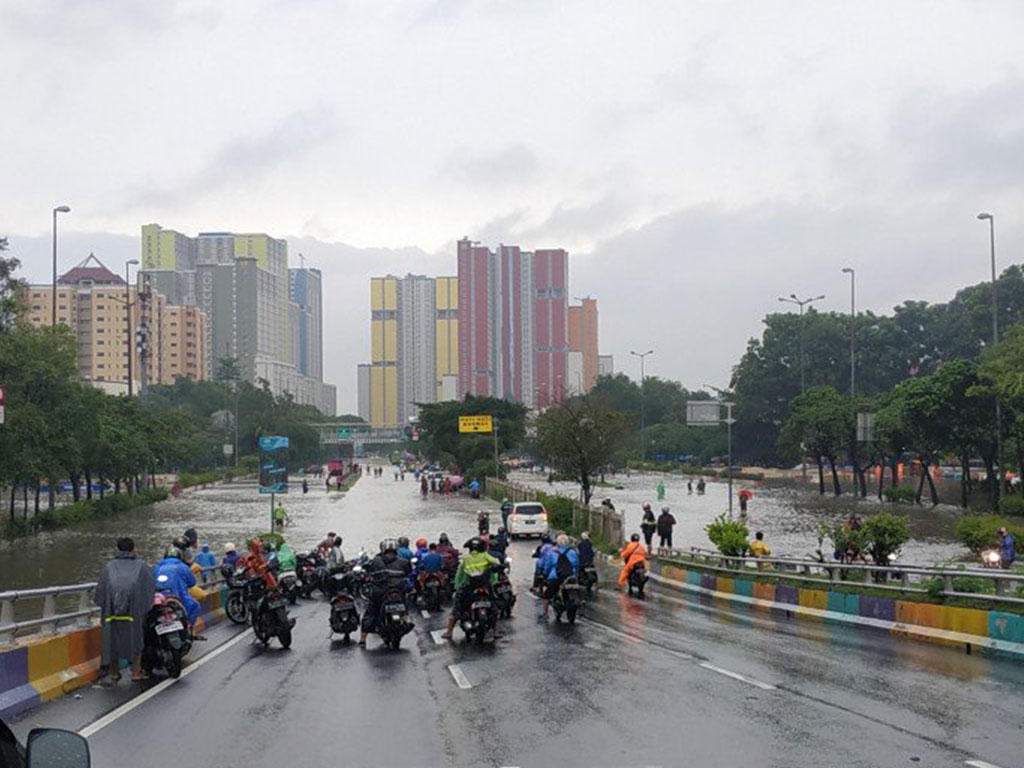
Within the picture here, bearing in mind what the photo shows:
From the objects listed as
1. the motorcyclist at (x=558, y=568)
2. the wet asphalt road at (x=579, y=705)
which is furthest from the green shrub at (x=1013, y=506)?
the wet asphalt road at (x=579, y=705)

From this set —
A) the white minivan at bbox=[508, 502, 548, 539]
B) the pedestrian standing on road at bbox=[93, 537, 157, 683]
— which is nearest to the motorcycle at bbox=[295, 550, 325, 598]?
the pedestrian standing on road at bbox=[93, 537, 157, 683]

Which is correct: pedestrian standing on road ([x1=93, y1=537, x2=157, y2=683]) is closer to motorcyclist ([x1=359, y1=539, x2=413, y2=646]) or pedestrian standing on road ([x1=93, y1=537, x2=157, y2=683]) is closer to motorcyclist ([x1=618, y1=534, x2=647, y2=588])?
motorcyclist ([x1=359, y1=539, x2=413, y2=646])

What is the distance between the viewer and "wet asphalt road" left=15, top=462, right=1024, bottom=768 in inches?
360

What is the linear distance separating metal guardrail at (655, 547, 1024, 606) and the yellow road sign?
63547 millimetres

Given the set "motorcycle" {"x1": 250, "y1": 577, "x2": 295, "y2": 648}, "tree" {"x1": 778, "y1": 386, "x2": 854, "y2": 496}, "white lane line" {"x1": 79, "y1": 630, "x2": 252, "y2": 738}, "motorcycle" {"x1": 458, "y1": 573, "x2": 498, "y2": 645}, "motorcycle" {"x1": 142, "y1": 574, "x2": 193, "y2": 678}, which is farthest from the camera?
"tree" {"x1": 778, "y1": 386, "x2": 854, "y2": 496}

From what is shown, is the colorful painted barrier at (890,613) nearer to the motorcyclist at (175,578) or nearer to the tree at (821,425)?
the motorcyclist at (175,578)

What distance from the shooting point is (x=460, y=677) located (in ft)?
44.9

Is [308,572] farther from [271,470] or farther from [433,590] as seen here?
[271,470]

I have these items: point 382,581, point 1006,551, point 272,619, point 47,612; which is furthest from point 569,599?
point 1006,551

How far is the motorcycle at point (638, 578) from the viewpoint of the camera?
26188mm

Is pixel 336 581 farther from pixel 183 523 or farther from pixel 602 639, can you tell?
pixel 183 523

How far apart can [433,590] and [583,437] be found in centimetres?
3794

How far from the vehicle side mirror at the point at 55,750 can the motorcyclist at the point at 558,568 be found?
17775mm

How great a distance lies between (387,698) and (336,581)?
11.0 m
